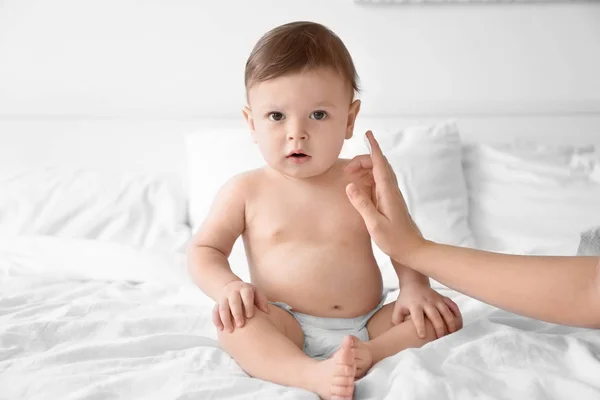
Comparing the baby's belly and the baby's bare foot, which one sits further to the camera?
the baby's belly

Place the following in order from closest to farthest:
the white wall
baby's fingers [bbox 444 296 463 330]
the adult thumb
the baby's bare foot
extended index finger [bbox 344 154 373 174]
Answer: the baby's bare foot < the adult thumb < baby's fingers [bbox 444 296 463 330] < extended index finger [bbox 344 154 373 174] < the white wall

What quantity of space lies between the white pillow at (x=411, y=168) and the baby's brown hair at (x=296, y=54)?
0.68 metres

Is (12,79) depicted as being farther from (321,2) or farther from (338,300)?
(338,300)

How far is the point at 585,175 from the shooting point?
77.4 inches

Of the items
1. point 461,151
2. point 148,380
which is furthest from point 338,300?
point 461,151

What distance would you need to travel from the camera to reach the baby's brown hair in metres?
1.11

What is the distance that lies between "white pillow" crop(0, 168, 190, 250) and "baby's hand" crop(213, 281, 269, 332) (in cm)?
84

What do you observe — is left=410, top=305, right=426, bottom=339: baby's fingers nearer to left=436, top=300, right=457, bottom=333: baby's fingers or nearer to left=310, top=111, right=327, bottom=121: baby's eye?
left=436, top=300, right=457, bottom=333: baby's fingers

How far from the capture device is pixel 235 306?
39.5 inches

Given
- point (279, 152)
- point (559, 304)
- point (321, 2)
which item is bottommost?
point (559, 304)

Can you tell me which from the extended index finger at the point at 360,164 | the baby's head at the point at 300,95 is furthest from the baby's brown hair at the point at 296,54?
the extended index finger at the point at 360,164

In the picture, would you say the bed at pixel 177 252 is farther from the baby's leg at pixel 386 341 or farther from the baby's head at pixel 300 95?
the baby's head at pixel 300 95

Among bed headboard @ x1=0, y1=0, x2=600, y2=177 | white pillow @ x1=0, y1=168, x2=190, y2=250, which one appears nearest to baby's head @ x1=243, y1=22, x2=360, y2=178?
white pillow @ x1=0, y1=168, x2=190, y2=250

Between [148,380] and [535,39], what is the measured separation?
1.84 m
